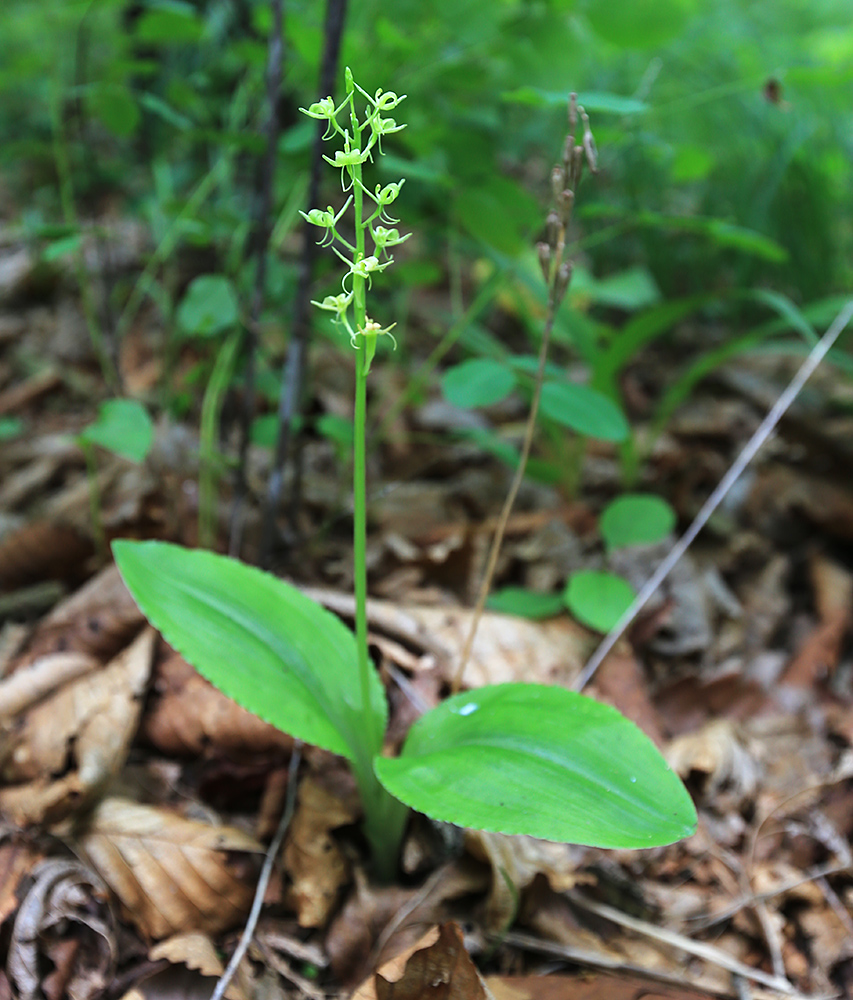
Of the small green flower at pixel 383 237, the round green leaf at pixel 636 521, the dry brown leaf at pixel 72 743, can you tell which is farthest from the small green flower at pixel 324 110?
the round green leaf at pixel 636 521

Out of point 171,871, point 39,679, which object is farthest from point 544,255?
point 39,679

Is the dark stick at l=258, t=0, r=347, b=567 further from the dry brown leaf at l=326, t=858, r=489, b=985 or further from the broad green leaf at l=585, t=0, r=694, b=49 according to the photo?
the dry brown leaf at l=326, t=858, r=489, b=985

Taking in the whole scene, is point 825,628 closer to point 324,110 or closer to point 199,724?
point 199,724

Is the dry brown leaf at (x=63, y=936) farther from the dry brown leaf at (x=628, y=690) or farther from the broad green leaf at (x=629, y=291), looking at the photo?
the broad green leaf at (x=629, y=291)

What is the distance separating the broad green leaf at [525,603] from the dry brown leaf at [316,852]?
1.75ft

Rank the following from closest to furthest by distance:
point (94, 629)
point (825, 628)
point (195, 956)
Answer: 1. point (195, 956)
2. point (94, 629)
3. point (825, 628)

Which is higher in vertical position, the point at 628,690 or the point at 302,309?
the point at 302,309

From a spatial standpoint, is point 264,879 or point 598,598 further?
point 598,598

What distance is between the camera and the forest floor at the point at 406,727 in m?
1.03

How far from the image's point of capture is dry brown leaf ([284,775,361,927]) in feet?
3.49

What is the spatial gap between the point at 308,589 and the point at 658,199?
195 cm

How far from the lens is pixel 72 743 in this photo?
1.21 meters

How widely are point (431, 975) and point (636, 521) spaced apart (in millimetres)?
1024

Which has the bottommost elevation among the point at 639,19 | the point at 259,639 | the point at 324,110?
the point at 259,639
